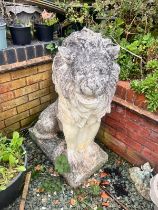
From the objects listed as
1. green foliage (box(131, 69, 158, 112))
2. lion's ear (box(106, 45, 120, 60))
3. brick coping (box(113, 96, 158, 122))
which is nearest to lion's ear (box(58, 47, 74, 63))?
lion's ear (box(106, 45, 120, 60))

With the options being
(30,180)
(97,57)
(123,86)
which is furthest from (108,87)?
(30,180)

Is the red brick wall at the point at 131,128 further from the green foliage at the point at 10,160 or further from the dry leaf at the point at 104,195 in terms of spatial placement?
the green foliage at the point at 10,160

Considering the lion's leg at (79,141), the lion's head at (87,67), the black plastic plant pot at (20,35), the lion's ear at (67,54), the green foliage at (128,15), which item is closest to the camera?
the lion's head at (87,67)

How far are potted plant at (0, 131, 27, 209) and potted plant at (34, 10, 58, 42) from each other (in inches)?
50.9

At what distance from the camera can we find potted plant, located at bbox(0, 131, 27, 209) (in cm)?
225

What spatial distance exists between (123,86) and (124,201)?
120 cm

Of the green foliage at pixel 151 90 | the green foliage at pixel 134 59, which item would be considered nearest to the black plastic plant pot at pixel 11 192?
the green foliage at pixel 151 90

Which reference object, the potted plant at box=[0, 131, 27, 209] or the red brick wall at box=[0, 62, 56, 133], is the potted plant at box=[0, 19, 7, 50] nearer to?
the red brick wall at box=[0, 62, 56, 133]

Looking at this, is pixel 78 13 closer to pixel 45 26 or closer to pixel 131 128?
pixel 45 26

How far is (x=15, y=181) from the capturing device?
7.45ft

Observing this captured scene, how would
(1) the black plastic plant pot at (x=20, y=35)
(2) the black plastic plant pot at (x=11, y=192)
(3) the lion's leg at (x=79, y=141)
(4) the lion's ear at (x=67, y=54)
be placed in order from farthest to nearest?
1. (1) the black plastic plant pot at (x=20, y=35)
2. (3) the lion's leg at (x=79, y=141)
3. (2) the black plastic plant pot at (x=11, y=192)
4. (4) the lion's ear at (x=67, y=54)

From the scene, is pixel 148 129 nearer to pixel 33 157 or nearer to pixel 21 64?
pixel 33 157

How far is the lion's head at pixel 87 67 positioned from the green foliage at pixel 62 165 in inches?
33.5

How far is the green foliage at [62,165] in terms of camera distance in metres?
2.56
